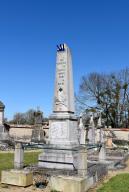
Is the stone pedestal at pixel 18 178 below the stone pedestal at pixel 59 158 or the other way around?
below

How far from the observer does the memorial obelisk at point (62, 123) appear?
10401mm

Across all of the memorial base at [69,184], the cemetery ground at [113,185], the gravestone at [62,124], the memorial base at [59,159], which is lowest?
the cemetery ground at [113,185]

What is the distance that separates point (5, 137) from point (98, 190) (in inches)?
862

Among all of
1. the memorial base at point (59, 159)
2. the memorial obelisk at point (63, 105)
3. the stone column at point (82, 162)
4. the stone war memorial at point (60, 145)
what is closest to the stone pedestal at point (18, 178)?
the stone war memorial at point (60, 145)

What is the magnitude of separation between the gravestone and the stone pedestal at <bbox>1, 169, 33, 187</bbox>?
5.63ft

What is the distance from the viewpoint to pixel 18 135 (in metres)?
37.9

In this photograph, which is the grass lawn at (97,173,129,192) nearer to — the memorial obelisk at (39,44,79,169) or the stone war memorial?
the stone war memorial

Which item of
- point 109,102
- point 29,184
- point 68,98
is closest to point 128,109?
point 109,102

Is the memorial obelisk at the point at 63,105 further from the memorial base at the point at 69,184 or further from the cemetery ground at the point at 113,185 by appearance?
the memorial base at the point at 69,184

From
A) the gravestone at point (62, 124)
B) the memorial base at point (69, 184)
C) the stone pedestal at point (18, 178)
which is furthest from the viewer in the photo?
the gravestone at point (62, 124)

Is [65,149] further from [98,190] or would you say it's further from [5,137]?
[5,137]

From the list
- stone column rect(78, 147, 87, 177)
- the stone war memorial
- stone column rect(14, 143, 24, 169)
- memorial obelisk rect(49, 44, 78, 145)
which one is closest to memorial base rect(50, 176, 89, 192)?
stone column rect(78, 147, 87, 177)

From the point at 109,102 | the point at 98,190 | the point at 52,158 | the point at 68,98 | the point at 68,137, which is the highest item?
the point at 109,102

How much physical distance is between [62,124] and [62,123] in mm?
39
